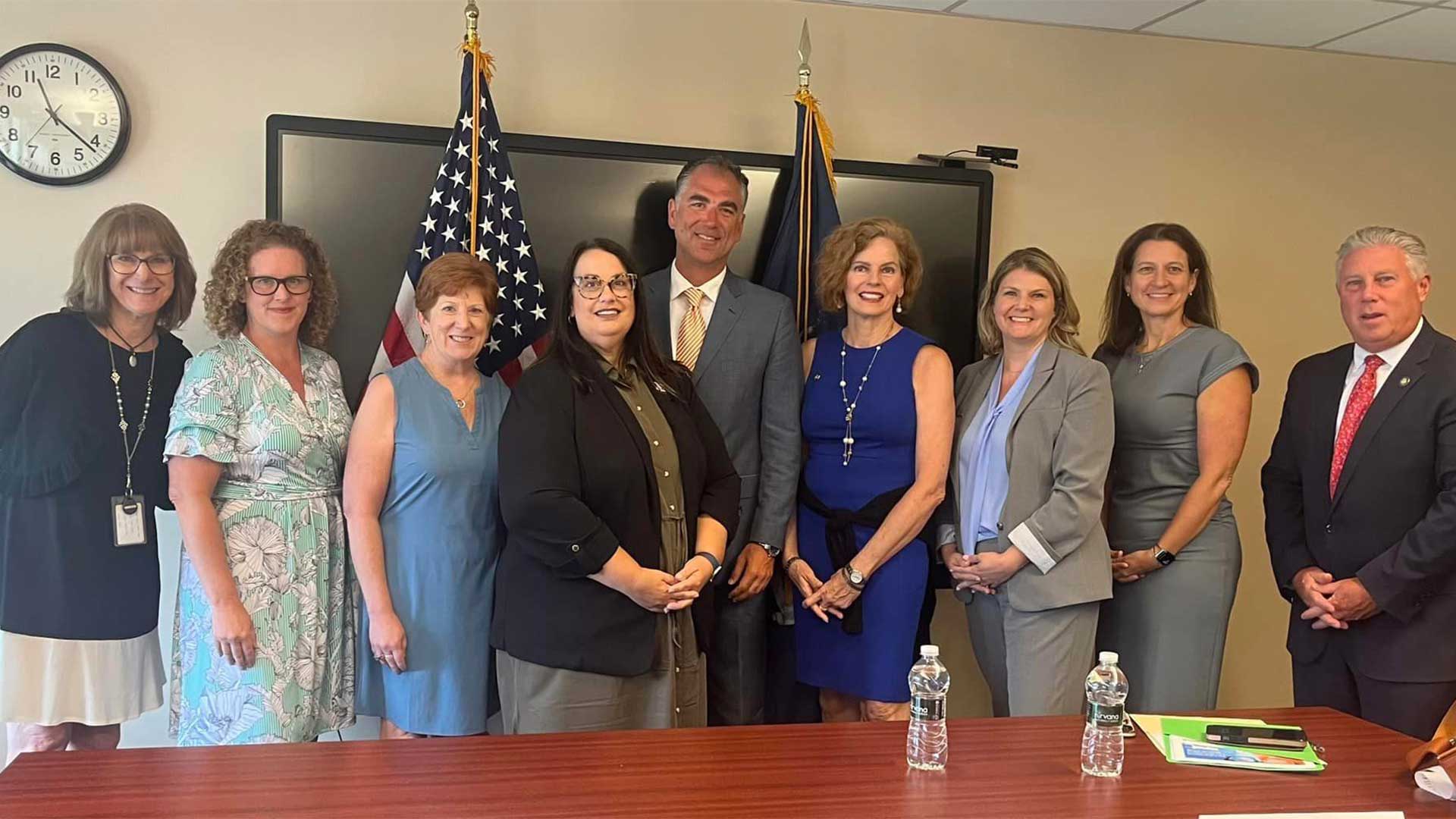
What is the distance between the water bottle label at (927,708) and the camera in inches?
69.0

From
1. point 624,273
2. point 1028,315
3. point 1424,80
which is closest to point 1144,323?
point 1028,315

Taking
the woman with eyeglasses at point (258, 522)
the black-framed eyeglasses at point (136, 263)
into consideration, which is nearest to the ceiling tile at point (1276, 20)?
the woman with eyeglasses at point (258, 522)

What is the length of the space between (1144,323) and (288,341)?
2326 mm

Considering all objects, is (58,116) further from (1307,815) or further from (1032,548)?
(1307,815)

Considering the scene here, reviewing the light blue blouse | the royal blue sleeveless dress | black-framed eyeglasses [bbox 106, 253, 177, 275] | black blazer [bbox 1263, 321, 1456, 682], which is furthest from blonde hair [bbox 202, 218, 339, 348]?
black blazer [bbox 1263, 321, 1456, 682]

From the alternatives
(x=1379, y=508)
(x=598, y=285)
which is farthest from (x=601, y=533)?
(x=1379, y=508)

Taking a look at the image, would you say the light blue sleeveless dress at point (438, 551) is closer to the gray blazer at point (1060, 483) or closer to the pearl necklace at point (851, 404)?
the pearl necklace at point (851, 404)

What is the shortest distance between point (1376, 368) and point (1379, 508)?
0.37m

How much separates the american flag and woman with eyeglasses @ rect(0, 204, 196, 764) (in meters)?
0.60

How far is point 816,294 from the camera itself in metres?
3.04

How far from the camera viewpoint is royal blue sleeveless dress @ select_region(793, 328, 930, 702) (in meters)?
2.74

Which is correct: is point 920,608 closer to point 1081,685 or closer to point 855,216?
point 1081,685

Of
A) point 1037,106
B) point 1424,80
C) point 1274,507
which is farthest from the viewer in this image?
point 1424,80

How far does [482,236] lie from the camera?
304 cm
